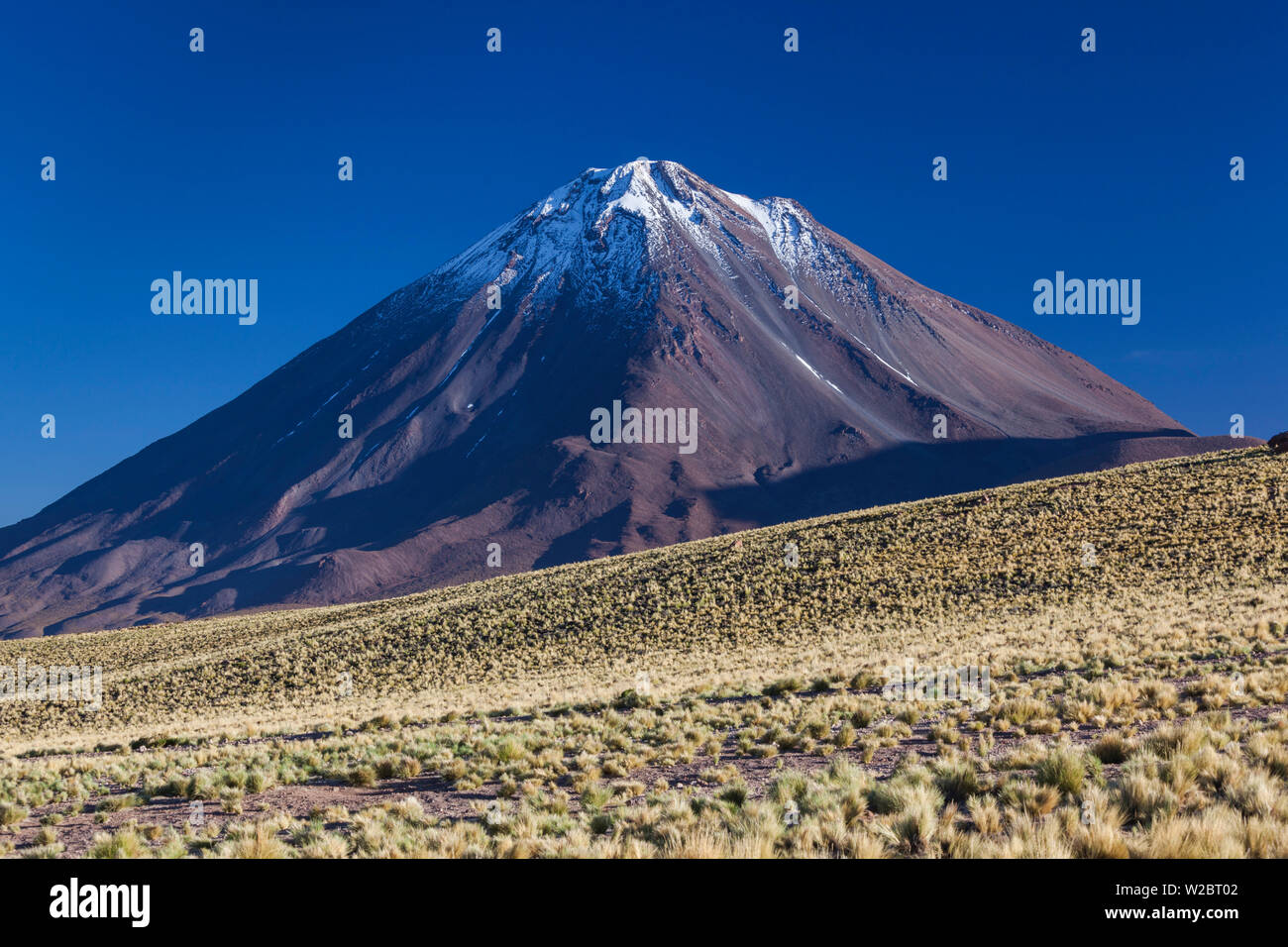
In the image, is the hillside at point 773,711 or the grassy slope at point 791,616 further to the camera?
the grassy slope at point 791,616

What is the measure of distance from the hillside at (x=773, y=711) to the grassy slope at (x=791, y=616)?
0.67 feet

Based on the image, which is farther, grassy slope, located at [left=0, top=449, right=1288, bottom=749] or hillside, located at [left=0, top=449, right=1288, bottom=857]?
grassy slope, located at [left=0, top=449, right=1288, bottom=749]

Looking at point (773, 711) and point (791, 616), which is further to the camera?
point (791, 616)

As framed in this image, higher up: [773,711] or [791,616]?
[791,616]

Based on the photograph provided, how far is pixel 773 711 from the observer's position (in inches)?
563

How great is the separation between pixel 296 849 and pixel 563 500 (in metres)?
164

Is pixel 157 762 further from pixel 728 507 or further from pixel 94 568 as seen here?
pixel 94 568

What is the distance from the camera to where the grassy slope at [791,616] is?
22.2 m

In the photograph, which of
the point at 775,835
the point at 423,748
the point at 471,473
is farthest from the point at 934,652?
the point at 471,473

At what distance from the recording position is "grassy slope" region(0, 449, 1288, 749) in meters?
22.2

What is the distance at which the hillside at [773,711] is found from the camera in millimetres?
7215

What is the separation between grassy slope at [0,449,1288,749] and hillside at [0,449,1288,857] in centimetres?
20

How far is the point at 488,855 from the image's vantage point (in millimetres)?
6781

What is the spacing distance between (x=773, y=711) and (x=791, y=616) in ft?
58.9
